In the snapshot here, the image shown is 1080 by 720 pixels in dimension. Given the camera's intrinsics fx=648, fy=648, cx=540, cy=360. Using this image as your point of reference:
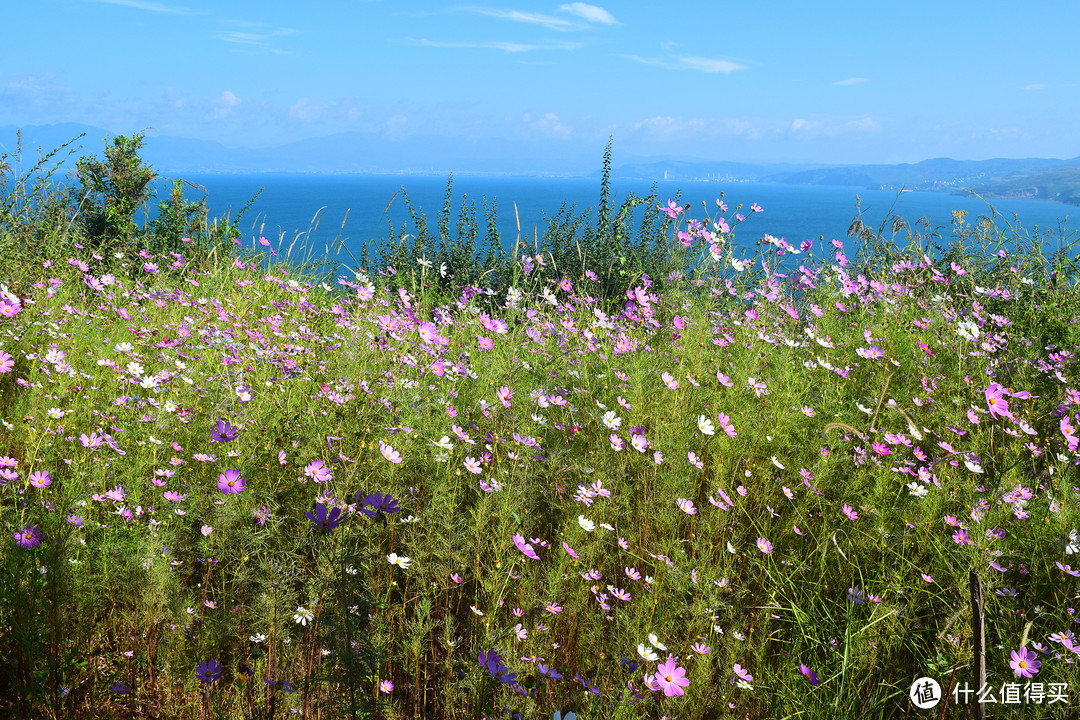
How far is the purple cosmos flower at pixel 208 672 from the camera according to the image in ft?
4.04

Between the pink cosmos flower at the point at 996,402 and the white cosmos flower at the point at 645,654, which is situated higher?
the pink cosmos flower at the point at 996,402

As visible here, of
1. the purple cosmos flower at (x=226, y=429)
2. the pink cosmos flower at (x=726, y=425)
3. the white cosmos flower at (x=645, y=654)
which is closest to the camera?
the white cosmos flower at (x=645, y=654)

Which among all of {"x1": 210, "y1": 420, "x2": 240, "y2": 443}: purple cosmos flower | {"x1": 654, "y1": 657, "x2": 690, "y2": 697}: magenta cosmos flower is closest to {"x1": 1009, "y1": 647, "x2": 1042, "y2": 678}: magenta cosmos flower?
{"x1": 654, "y1": 657, "x2": 690, "y2": 697}: magenta cosmos flower

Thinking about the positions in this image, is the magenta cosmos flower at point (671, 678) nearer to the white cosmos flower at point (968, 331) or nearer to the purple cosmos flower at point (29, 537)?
the purple cosmos flower at point (29, 537)

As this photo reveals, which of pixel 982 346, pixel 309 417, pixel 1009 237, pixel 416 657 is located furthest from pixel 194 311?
pixel 1009 237

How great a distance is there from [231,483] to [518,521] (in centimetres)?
73

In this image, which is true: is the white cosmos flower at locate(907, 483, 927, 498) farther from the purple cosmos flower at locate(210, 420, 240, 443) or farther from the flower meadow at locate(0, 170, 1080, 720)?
the purple cosmos flower at locate(210, 420, 240, 443)

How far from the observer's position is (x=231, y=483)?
63.9 inches

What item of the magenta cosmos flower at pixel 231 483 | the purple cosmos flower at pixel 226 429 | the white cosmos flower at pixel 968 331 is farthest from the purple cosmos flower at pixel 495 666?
the white cosmos flower at pixel 968 331

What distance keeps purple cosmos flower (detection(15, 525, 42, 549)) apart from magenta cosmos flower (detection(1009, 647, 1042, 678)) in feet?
6.89

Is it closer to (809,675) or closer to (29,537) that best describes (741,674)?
(809,675)

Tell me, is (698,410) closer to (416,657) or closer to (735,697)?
(735,697)

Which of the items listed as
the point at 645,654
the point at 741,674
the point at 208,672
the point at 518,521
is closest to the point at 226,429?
the point at 208,672

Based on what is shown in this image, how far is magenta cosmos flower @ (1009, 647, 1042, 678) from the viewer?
4.62 ft
